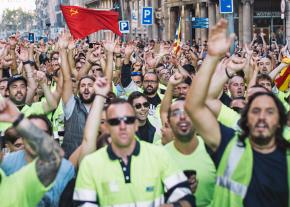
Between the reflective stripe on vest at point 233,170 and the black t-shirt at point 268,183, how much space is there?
10 centimetres

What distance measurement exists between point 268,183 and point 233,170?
0.27 meters

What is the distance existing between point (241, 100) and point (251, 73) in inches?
60.9

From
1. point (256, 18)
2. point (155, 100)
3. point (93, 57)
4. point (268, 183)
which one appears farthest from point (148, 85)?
point (256, 18)

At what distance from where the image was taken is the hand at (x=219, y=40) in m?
5.06

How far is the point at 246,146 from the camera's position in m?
4.99

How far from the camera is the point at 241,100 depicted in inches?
311

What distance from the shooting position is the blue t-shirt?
5.71 meters

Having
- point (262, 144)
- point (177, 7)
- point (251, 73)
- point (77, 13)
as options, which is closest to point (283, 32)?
point (177, 7)

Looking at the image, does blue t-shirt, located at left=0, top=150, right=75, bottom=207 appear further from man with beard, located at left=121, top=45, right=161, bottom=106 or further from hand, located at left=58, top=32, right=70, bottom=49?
hand, located at left=58, top=32, right=70, bottom=49

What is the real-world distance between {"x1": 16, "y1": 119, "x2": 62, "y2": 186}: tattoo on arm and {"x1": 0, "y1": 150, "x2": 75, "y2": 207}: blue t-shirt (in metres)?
0.94

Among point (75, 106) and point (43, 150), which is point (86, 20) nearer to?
point (75, 106)

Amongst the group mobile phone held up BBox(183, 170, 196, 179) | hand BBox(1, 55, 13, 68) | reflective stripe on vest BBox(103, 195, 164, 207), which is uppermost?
hand BBox(1, 55, 13, 68)

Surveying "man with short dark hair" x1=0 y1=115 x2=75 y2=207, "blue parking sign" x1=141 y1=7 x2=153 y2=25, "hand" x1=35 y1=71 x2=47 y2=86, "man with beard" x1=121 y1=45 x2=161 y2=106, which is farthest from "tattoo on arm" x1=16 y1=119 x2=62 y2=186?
"blue parking sign" x1=141 y1=7 x2=153 y2=25

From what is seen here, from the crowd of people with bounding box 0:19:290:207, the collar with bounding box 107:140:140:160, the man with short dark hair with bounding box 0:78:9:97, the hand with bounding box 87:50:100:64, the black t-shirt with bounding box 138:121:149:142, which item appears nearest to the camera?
the crowd of people with bounding box 0:19:290:207
